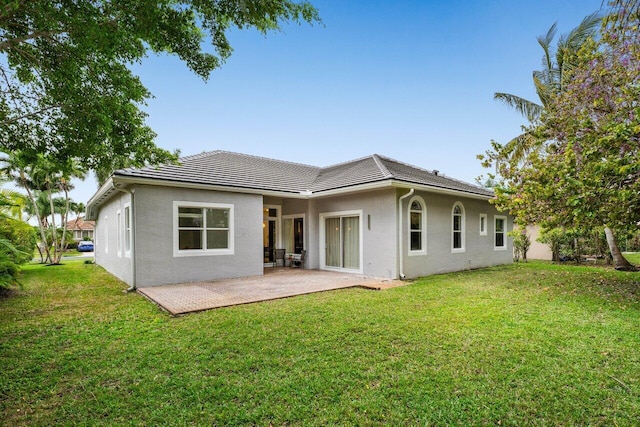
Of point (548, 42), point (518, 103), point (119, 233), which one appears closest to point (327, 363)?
point (119, 233)

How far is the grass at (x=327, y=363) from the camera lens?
300 cm

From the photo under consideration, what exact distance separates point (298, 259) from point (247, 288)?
15.5ft

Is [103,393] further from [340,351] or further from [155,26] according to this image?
[155,26]

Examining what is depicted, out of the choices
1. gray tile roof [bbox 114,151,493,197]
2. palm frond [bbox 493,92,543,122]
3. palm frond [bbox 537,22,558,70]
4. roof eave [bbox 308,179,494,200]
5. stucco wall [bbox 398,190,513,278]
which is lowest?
stucco wall [bbox 398,190,513,278]

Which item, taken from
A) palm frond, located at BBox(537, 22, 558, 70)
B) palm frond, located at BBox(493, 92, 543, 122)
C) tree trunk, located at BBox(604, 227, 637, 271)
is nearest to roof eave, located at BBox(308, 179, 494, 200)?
tree trunk, located at BBox(604, 227, 637, 271)

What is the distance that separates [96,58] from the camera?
5367 millimetres

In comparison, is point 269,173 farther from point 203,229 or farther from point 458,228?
point 458,228

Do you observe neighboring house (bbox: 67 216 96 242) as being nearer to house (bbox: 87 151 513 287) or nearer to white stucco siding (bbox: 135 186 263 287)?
house (bbox: 87 151 513 287)

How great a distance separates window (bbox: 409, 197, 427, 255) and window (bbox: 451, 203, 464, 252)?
6.74ft

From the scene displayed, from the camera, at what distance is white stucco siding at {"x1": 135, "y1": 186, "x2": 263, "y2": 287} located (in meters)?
9.41

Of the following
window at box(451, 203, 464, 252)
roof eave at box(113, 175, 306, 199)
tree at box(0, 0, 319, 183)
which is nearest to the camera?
tree at box(0, 0, 319, 183)

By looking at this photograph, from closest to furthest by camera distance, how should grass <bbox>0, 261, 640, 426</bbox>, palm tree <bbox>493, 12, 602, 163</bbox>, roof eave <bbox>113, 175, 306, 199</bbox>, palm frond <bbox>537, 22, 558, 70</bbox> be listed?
grass <bbox>0, 261, 640, 426</bbox> < roof eave <bbox>113, 175, 306, 199</bbox> < palm tree <bbox>493, 12, 602, 163</bbox> < palm frond <bbox>537, 22, 558, 70</bbox>

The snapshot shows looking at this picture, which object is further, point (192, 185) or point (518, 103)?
point (518, 103)

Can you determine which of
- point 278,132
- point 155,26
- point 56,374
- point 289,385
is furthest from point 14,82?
point 278,132
